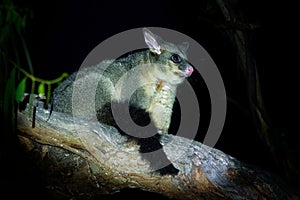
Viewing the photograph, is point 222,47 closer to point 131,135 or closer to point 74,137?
point 131,135

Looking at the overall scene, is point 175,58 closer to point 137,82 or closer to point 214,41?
point 137,82

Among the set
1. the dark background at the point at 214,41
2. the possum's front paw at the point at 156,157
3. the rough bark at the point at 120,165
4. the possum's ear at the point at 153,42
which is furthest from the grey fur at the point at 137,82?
the dark background at the point at 214,41

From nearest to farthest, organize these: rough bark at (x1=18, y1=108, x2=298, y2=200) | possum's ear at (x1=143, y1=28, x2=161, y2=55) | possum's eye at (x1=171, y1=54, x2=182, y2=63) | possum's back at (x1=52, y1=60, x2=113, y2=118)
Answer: rough bark at (x1=18, y1=108, x2=298, y2=200), possum's back at (x1=52, y1=60, x2=113, y2=118), possum's ear at (x1=143, y1=28, x2=161, y2=55), possum's eye at (x1=171, y1=54, x2=182, y2=63)

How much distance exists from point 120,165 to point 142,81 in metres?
1.22

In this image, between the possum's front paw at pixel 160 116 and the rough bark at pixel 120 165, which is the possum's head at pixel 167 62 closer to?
the possum's front paw at pixel 160 116

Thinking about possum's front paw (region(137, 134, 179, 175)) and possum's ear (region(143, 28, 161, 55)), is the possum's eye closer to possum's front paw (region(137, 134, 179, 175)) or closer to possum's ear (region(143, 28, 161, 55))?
possum's ear (region(143, 28, 161, 55))

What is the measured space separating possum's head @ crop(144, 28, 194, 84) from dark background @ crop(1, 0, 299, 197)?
128 centimetres

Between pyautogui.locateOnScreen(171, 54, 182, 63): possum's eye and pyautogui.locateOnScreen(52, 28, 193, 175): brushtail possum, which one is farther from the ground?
pyautogui.locateOnScreen(171, 54, 182, 63): possum's eye

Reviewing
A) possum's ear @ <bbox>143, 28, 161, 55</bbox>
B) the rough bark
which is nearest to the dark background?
possum's ear @ <bbox>143, 28, 161, 55</bbox>

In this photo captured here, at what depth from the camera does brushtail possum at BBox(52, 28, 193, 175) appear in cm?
299

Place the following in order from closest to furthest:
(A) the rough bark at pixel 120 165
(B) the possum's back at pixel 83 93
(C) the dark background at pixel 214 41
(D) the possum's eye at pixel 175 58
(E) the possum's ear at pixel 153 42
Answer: (A) the rough bark at pixel 120 165, (B) the possum's back at pixel 83 93, (E) the possum's ear at pixel 153 42, (D) the possum's eye at pixel 175 58, (C) the dark background at pixel 214 41

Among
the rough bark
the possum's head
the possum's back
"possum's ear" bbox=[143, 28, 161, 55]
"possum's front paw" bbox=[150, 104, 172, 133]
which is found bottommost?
the rough bark

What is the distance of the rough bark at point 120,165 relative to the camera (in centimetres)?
225

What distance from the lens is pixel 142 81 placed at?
10.9 feet
